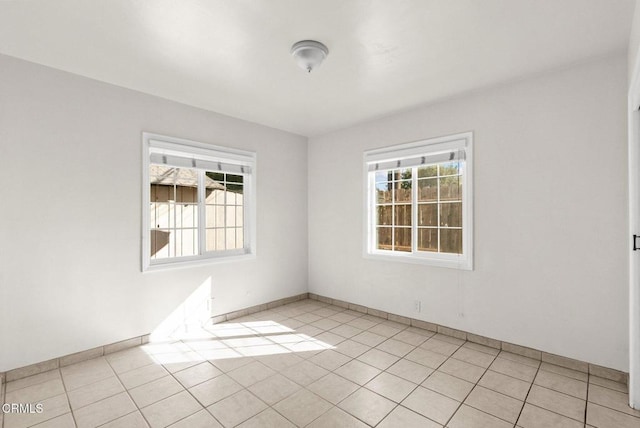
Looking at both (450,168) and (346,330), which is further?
(346,330)

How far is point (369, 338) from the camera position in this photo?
3.52 meters

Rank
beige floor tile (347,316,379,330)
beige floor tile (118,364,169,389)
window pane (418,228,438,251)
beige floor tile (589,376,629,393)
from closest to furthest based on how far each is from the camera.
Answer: beige floor tile (589,376,629,393) → beige floor tile (118,364,169,389) → window pane (418,228,438,251) → beige floor tile (347,316,379,330)

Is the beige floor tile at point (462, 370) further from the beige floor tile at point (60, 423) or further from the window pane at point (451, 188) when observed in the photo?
the beige floor tile at point (60, 423)

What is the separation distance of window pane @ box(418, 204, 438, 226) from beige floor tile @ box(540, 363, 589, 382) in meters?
1.70

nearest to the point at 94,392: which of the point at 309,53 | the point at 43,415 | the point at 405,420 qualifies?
the point at 43,415

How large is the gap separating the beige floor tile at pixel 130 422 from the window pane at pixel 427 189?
135 inches

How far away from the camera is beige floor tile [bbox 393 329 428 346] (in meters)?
3.40

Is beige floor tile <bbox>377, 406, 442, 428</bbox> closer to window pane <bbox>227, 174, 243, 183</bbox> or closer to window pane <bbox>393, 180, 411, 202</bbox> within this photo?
window pane <bbox>393, 180, 411, 202</bbox>

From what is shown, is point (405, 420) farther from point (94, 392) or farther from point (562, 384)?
point (94, 392)

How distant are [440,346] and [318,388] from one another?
1504mm

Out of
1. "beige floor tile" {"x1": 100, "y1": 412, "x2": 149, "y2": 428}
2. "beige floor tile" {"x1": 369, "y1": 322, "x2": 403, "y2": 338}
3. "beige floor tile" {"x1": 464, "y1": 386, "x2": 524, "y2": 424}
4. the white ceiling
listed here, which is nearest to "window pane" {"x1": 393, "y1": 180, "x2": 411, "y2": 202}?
the white ceiling

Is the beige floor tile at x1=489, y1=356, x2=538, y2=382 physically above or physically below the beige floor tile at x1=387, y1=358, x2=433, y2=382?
above

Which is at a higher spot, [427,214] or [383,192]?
[383,192]

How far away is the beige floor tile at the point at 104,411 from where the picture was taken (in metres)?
2.10
